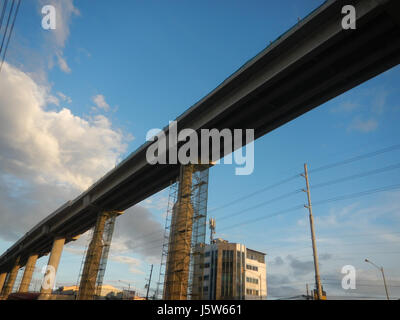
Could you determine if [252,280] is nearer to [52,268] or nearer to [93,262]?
[52,268]

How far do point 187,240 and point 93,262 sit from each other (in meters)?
26.3

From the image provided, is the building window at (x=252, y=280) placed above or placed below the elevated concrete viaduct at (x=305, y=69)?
below

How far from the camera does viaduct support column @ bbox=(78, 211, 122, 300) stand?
48.3m

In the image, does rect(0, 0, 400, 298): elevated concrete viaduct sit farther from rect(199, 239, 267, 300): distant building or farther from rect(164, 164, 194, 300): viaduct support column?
rect(199, 239, 267, 300): distant building

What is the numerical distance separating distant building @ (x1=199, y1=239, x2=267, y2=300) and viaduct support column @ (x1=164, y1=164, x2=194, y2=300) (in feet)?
198

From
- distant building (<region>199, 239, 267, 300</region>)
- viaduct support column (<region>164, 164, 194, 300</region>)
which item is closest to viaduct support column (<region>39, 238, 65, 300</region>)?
viaduct support column (<region>164, 164, 194, 300</region>)

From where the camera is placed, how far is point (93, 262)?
5003cm

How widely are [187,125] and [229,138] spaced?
4628 mm

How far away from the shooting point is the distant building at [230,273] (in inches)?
3423

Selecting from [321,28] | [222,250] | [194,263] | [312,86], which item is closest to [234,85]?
[312,86]

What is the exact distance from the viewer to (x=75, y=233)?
7031 cm

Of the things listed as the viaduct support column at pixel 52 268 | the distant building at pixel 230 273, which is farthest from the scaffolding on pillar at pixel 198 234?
the distant building at pixel 230 273

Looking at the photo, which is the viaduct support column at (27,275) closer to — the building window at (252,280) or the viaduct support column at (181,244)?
the building window at (252,280)

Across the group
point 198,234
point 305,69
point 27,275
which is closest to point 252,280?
point 27,275
